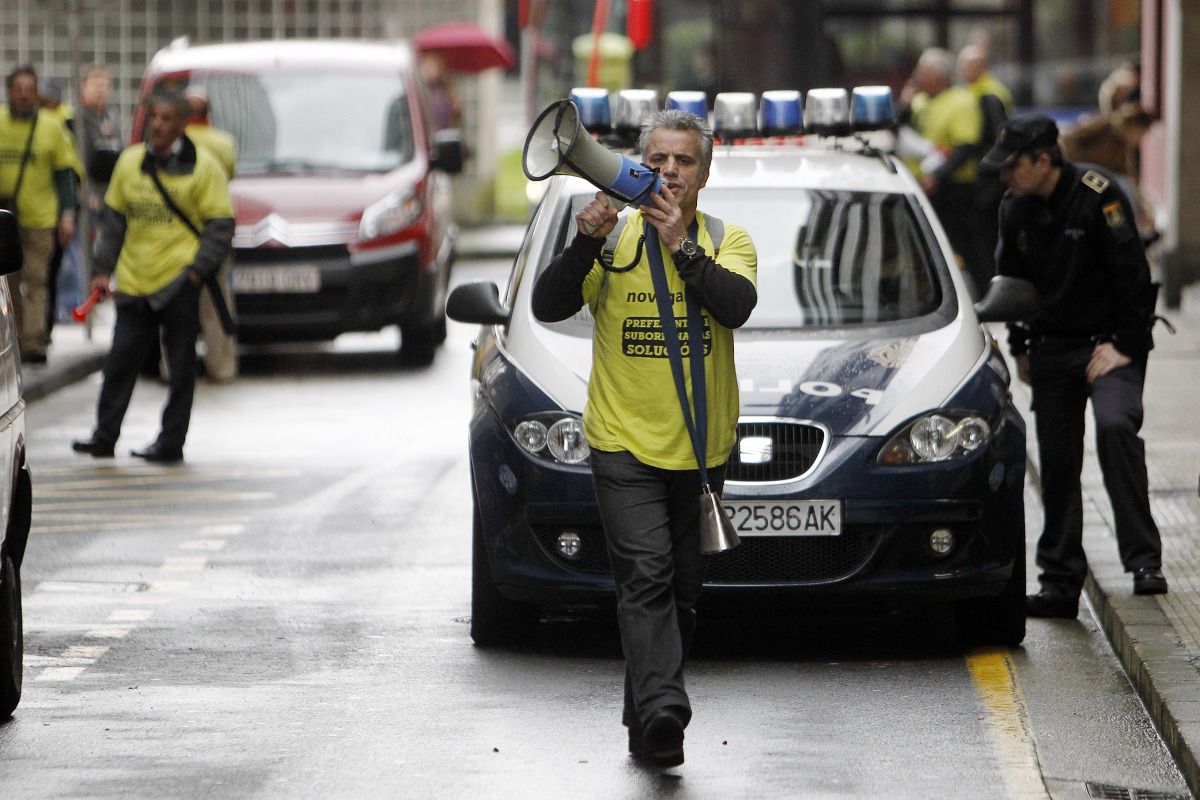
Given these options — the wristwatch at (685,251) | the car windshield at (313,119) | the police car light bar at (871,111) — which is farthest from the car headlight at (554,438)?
the car windshield at (313,119)

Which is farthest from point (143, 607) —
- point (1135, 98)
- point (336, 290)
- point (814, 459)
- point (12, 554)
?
point (1135, 98)

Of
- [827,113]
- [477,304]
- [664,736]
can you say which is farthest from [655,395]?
[827,113]

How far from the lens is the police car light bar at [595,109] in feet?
31.0

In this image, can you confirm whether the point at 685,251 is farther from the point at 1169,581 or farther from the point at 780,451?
the point at 1169,581

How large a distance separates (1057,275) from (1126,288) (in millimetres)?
269

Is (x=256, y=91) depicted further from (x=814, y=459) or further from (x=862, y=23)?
(x=814, y=459)

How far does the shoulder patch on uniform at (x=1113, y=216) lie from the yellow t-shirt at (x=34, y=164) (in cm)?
→ 973

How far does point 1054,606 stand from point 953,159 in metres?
9.31

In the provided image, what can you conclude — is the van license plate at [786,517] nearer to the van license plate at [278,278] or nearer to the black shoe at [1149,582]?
the black shoe at [1149,582]

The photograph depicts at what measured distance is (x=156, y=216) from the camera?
1267 centimetres

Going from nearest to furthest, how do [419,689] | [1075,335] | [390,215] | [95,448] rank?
[419,689] → [1075,335] → [95,448] → [390,215]

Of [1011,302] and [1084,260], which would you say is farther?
[1084,260]

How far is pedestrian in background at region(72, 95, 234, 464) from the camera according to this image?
1262 cm

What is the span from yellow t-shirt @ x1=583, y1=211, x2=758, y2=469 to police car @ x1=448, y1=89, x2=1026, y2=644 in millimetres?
1268
